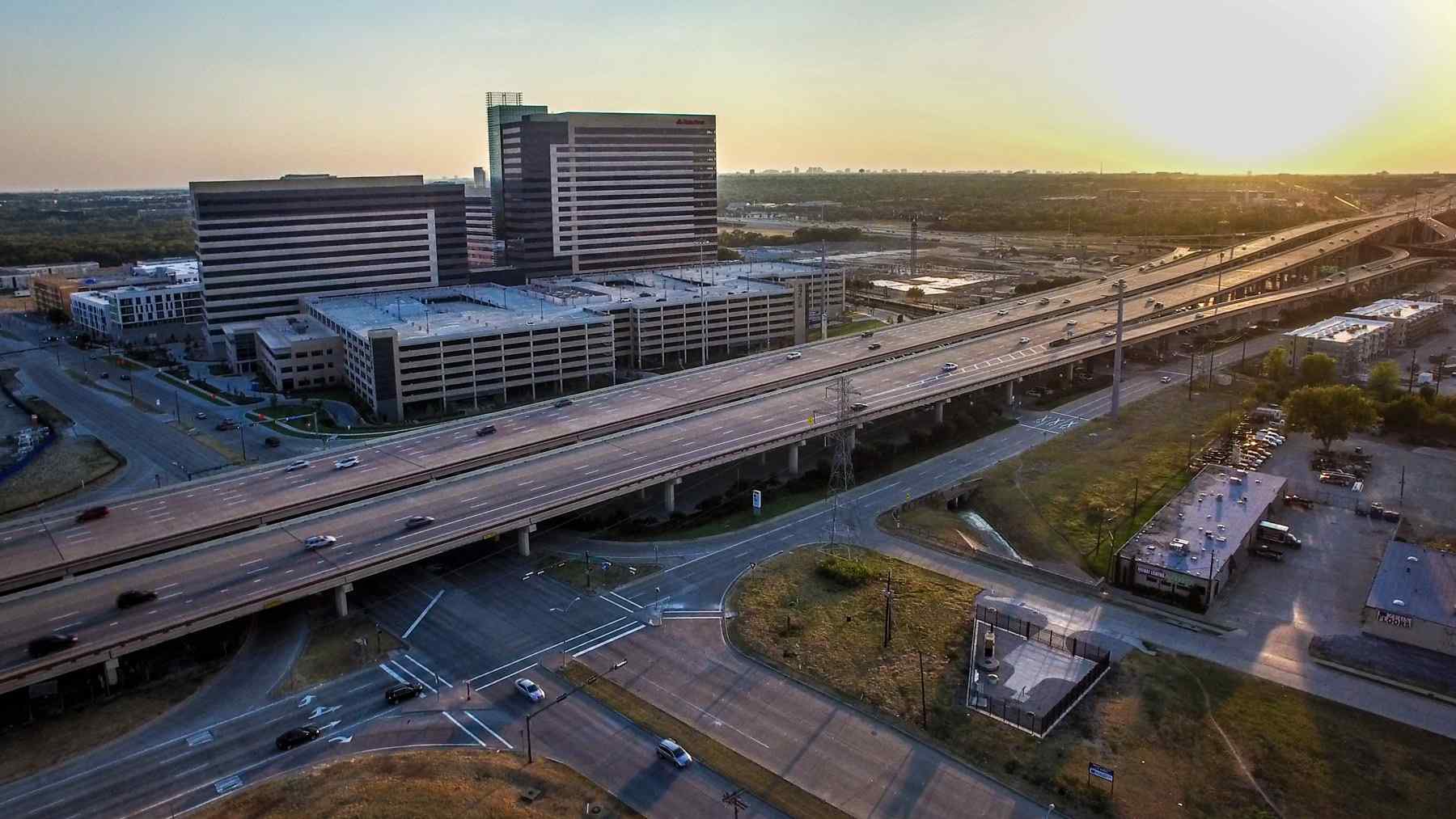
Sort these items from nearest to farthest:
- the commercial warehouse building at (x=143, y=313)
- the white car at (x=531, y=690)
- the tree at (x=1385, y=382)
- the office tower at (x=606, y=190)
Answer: the white car at (x=531, y=690) < the tree at (x=1385, y=382) < the commercial warehouse building at (x=143, y=313) < the office tower at (x=606, y=190)

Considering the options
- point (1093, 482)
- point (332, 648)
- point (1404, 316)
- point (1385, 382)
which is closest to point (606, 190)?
point (1093, 482)

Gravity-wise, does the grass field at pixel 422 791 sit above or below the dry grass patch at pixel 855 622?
below

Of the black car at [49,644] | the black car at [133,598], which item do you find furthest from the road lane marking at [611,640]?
the black car at [49,644]

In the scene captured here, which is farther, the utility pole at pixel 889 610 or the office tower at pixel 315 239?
the office tower at pixel 315 239

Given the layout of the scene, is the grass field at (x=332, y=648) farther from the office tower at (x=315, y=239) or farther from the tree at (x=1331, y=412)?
the office tower at (x=315, y=239)

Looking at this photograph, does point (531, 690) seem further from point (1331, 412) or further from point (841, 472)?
point (1331, 412)
